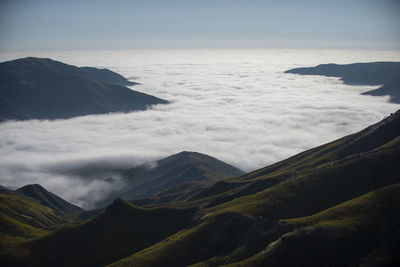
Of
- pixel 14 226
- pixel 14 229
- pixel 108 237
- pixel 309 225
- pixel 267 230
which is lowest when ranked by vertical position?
pixel 14 229

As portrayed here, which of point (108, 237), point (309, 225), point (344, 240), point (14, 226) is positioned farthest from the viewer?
point (14, 226)

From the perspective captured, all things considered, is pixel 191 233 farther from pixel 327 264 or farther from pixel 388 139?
pixel 388 139

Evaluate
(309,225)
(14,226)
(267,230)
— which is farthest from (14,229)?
(309,225)

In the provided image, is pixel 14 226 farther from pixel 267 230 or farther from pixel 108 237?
pixel 267 230

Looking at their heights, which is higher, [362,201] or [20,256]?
[362,201]

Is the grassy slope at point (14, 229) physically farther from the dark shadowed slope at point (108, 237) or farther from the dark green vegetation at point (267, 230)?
the dark shadowed slope at point (108, 237)

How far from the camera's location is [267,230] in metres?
99.8

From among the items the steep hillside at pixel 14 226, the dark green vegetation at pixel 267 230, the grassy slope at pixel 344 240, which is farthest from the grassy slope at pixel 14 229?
the grassy slope at pixel 344 240

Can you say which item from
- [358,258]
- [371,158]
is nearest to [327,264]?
[358,258]

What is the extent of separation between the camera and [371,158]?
12731 centimetres

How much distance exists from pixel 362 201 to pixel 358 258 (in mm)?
26478

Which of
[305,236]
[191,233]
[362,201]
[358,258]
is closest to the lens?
[358,258]

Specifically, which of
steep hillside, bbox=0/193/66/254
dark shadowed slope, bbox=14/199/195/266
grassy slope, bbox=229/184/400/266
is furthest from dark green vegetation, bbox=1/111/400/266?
steep hillside, bbox=0/193/66/254

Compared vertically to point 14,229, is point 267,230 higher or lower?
higher
